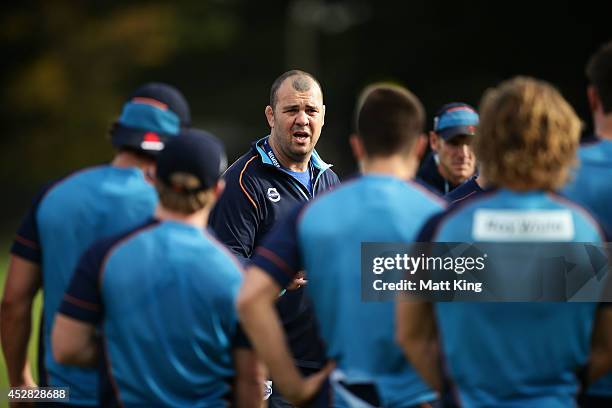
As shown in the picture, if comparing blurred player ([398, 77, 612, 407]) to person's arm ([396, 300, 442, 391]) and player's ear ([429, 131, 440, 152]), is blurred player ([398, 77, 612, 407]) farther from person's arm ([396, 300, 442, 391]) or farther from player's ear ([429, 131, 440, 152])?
player's ear ([429, 131, 440, 152])

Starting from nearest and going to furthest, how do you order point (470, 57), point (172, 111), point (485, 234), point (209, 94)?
point (485, 234) → point (172, 111) → point (470, 57) → point (209, 94)

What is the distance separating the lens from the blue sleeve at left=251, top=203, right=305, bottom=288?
4.04 metres

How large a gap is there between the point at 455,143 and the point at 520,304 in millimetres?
3738

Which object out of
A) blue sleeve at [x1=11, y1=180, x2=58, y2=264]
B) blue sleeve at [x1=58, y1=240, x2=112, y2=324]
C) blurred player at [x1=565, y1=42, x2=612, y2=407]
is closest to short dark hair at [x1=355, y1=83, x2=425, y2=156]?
blurred player at [x1=565, y1=42, x2=612, y2=407]

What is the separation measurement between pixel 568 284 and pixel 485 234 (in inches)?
14.5

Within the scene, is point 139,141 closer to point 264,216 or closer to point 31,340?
point 264,216

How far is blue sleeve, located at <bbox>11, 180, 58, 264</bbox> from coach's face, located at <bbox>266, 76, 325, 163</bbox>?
244cm

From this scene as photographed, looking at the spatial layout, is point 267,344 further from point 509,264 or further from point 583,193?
point 583,193

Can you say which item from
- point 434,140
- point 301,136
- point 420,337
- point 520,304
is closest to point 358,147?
point 420,337

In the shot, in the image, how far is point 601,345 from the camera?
400cm

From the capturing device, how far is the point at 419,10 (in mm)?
38219

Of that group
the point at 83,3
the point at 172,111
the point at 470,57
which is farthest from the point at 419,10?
the point at 172,111

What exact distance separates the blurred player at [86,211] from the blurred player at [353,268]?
86cm

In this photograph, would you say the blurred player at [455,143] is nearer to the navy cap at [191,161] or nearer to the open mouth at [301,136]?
the open mouth at [301,136]
